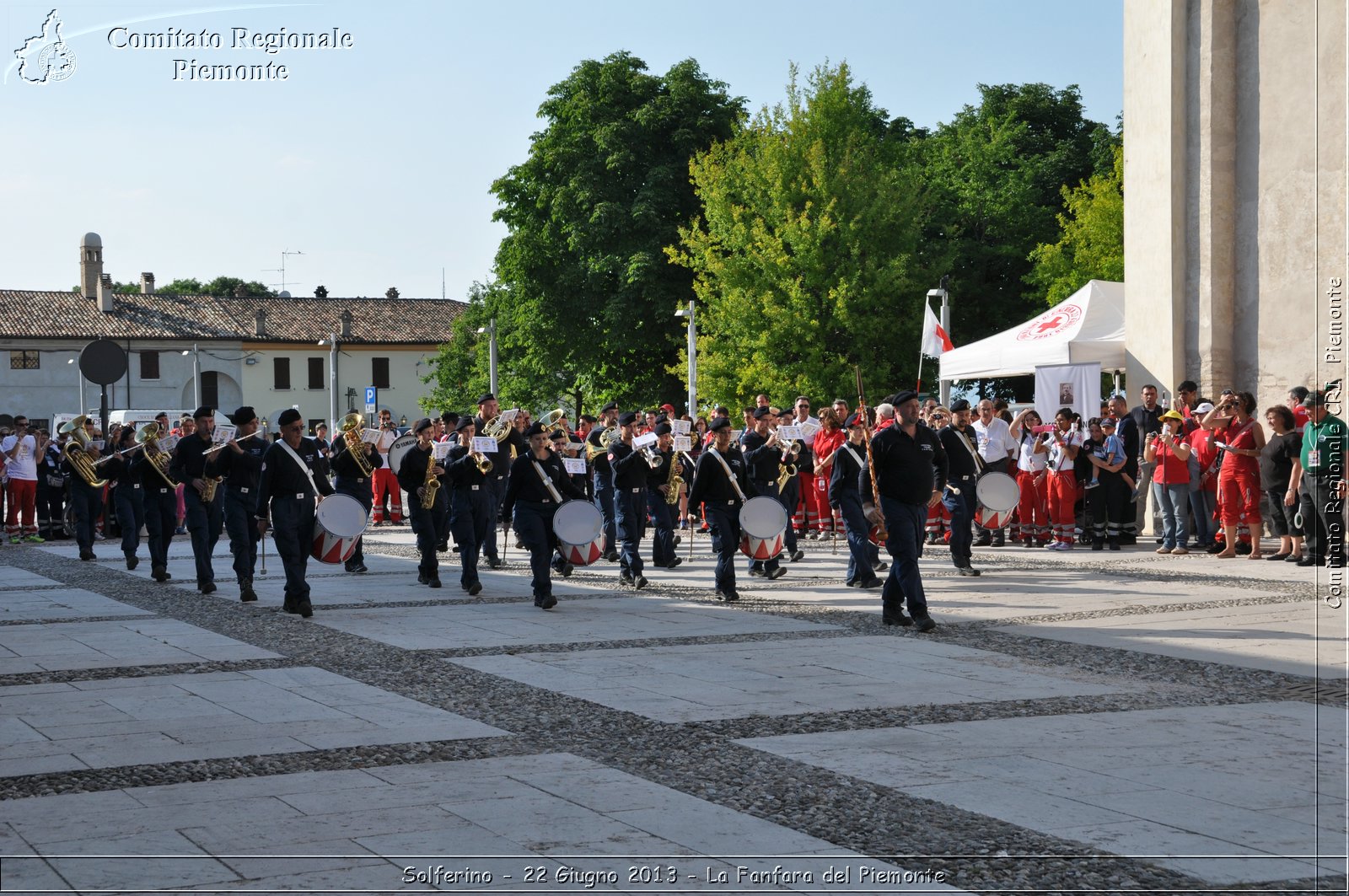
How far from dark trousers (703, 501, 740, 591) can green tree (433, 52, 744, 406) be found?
27635 millimetres

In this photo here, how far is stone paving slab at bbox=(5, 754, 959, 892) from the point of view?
5195mm

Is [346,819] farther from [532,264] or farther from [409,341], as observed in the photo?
[409,341]

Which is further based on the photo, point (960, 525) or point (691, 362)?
point (691, 362)

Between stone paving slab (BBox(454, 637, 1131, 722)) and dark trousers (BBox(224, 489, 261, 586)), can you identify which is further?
dark trousers (BBox(224, 489, 261, 586))

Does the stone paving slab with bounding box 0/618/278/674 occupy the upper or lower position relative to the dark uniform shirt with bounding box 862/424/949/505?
lower

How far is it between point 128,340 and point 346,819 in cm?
7587

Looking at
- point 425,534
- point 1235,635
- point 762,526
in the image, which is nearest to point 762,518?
point 762,526

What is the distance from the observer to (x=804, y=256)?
3812cm

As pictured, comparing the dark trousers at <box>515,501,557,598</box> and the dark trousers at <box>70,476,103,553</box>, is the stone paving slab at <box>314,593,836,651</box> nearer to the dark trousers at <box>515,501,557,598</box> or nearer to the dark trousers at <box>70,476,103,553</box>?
the dark trousers at <box>515,501,557,598</box>

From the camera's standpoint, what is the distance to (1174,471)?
18.6 meters

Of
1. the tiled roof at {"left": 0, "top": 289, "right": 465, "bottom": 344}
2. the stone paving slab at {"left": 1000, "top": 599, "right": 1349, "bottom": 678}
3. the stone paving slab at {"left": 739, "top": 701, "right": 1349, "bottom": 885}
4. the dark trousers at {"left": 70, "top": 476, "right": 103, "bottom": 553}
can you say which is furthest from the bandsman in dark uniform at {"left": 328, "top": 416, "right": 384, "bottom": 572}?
the tiled roof at {"left": 0, "top": 289, "right": 465, "bottom": 344}

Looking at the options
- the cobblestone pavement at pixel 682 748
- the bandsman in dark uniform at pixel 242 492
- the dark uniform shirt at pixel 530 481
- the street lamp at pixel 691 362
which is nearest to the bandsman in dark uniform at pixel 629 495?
the dark uniform shirt at pixel 530 481

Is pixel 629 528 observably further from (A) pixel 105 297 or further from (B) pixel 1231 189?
(A) pixel 105 297

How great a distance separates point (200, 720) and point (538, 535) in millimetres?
5858
